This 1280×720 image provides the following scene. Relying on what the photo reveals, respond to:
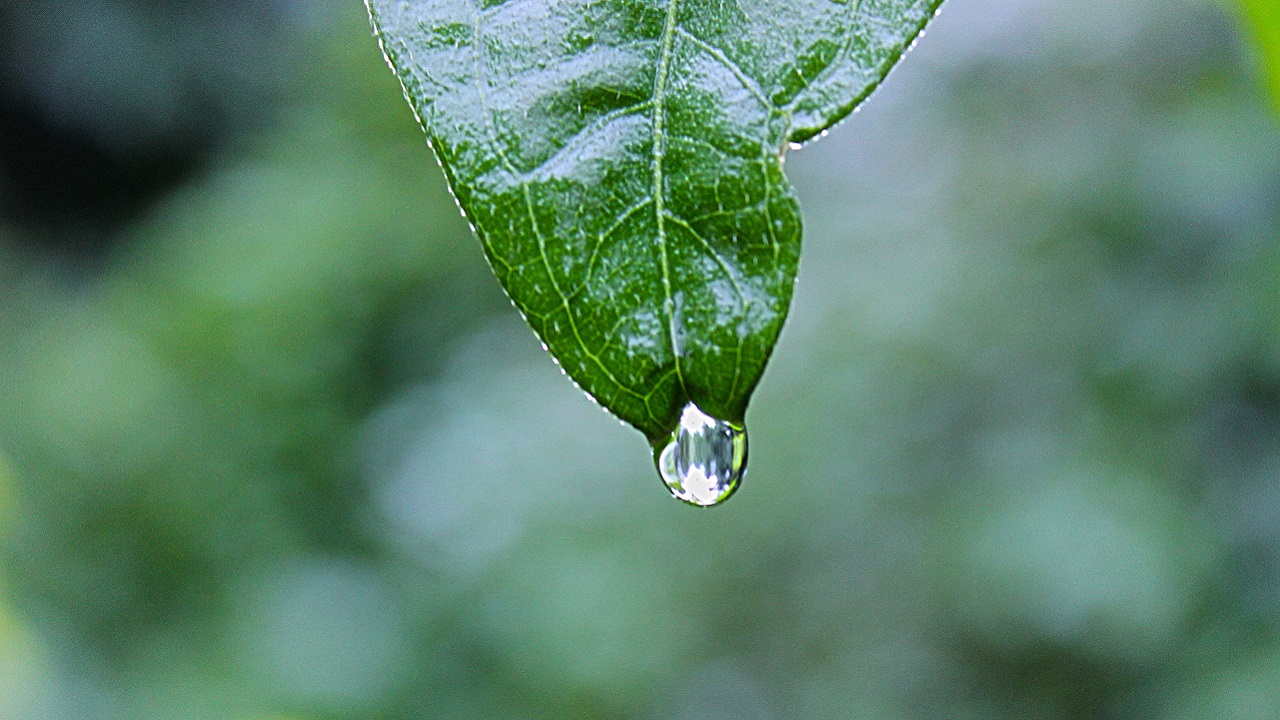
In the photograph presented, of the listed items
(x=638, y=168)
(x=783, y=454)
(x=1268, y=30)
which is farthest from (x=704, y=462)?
(x=783, y=454)

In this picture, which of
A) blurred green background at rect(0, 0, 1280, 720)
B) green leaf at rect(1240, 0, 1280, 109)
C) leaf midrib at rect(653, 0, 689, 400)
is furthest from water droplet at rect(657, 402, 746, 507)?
blurred green background at rect(0, 0, 1280, 720)

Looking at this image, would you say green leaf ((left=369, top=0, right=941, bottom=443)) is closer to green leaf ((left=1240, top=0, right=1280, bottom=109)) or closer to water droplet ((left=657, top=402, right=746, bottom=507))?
water droplet ((left=657, top=402, right=746, bottom=507))

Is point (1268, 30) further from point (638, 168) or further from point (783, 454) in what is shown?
point (783, 454)

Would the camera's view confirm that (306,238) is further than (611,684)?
Yes

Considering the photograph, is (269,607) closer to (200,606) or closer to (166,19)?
(200,606)

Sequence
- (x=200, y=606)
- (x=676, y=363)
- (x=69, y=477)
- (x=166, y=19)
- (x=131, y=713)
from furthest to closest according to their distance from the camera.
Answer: (x=166, y=19) < (x=69, y=477) < (x=200, y=606) < (x=131, y=713) < (x=676, y=363)

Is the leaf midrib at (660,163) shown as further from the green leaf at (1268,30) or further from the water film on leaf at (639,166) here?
the green leaf at (1268,30)

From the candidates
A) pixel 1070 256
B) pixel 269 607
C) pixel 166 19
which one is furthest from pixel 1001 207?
pixel 166 19
